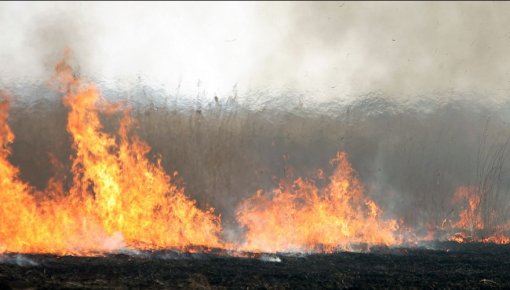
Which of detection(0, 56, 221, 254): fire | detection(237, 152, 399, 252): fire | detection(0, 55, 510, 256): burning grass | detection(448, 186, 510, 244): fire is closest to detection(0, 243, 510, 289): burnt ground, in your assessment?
detection(0, 56, 221, 254): fire

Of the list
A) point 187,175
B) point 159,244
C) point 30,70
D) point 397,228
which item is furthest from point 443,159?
point 30,70

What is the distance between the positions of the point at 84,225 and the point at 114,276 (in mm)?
8591

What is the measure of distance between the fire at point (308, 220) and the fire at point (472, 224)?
300 inches

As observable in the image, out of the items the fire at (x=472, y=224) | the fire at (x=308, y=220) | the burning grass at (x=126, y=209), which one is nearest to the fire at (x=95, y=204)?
the burning grass at (x=126, y=209)

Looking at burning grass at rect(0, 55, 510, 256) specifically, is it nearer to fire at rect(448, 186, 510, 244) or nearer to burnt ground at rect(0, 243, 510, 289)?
burnt ground at rect(0, 243, 510, 289)

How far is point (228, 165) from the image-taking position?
38469mm

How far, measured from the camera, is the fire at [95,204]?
83.1 ft

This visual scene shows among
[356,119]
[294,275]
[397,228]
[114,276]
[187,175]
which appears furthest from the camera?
[397,228]

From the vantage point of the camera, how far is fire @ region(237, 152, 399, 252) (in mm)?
32969

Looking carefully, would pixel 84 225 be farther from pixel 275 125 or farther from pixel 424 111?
pixel 424 111

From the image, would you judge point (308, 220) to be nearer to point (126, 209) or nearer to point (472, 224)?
point (126, 209)

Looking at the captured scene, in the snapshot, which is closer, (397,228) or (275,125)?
(275,125)

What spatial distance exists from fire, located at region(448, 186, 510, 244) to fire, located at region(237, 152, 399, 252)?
761cm

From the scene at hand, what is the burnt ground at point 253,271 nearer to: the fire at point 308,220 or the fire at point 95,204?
the fire at point 95,204
